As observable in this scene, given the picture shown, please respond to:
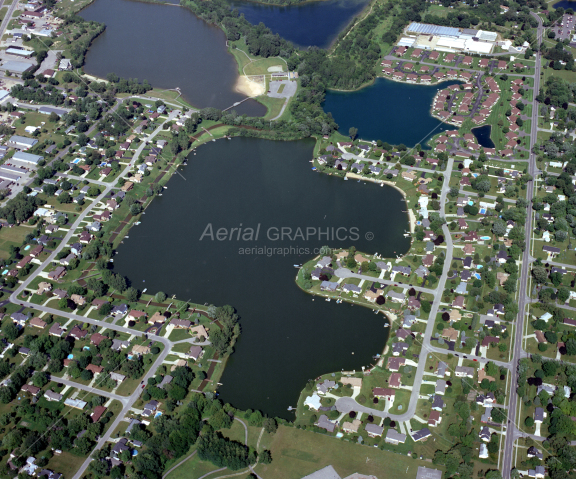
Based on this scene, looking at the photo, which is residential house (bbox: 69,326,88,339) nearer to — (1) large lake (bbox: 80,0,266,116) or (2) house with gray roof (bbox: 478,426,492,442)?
(2) house with gray roof (bbox: 478,426,492,442)

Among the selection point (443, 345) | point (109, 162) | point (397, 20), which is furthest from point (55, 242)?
point (397, 20)

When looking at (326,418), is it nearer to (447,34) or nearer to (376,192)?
(376,192)

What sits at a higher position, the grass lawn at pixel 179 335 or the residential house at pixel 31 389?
the grass lawn at pixel 179 335

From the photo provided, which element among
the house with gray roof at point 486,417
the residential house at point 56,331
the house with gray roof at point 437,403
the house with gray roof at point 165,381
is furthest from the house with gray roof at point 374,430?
the residential house at point 56,331

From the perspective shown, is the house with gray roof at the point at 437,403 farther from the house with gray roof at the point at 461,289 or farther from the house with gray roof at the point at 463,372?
the house with gray roof at the point at 461,289

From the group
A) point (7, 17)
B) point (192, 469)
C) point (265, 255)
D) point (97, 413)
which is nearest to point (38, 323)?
point (97, 413)

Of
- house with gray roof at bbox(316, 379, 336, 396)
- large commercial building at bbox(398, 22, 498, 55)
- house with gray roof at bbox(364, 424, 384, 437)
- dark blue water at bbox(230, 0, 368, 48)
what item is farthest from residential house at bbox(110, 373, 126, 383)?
large commercial building at bbox(398, 22, 498, 55)
